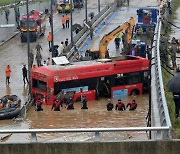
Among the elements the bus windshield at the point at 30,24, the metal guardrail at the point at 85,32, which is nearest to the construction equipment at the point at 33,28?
the bus windshield at the point at 30,24

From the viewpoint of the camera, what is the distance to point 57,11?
228ft

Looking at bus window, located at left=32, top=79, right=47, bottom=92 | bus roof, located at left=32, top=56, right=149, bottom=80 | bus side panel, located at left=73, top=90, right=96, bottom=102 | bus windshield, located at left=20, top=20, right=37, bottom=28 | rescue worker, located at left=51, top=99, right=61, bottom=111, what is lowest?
bus windshield, located at left=20, top=20, right=37, bottom=28

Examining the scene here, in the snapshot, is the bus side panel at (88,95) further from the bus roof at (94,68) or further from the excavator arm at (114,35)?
the excavator arm at (114,35)

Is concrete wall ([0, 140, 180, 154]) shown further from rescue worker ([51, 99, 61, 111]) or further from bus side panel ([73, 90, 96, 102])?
bus side panel ([73, 90, 96, 102])

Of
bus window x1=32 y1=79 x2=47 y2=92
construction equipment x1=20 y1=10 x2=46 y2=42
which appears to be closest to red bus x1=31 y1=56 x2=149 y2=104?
bus window x1=32 y1=79 x2=47 y2=92

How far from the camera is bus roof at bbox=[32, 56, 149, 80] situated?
31.3 meters

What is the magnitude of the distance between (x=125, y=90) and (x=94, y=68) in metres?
2.06

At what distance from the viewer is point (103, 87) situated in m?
32.2

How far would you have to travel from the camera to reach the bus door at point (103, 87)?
1259 inches

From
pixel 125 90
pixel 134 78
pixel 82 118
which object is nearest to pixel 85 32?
pixel 134 78

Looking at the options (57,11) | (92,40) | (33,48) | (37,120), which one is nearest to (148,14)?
(92,40)

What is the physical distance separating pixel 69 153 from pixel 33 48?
3824 centimetres

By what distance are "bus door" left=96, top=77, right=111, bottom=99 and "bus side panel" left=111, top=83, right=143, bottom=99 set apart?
9.8 inches

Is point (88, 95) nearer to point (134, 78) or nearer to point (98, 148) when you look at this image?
point (134, 78)
